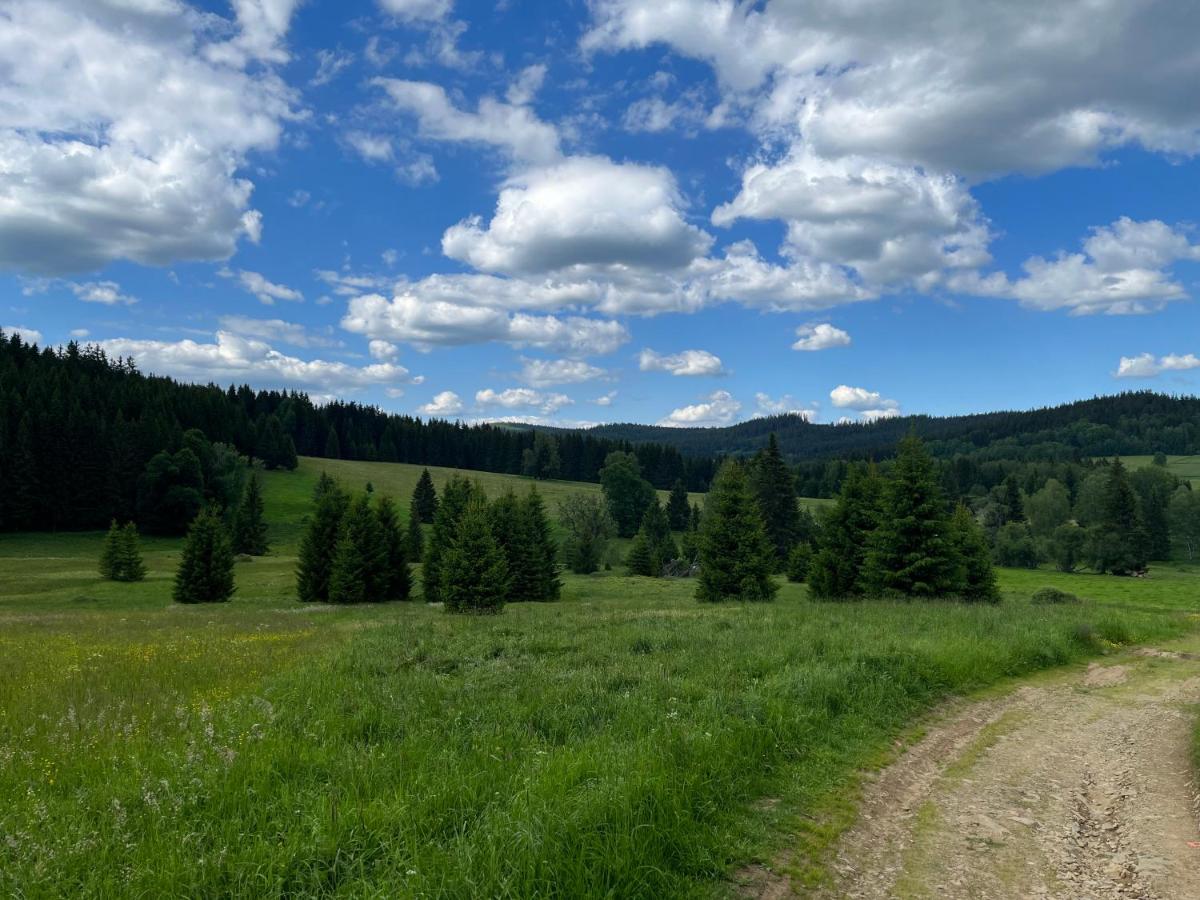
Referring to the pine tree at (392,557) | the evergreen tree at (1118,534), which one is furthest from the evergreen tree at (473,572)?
the evergreen tree at (1118,534)

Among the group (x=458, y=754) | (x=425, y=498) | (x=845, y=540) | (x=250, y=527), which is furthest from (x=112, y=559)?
(x=458, y=754)

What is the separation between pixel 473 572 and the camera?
34.0 m

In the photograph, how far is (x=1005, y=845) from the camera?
6.20m

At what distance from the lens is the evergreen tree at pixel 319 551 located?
4338 centimetres

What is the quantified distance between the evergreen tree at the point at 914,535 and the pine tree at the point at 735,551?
6590 mm

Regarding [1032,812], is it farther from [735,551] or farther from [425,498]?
[425,498]

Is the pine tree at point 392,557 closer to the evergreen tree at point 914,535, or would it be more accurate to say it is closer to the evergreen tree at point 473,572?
the evergreen tree at point 473,572

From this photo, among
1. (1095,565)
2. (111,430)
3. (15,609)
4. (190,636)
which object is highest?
(111,430)

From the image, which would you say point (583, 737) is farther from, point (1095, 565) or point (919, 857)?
point (1095, 565)

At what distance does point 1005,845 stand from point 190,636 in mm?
19737

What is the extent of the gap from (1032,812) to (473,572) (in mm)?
29371

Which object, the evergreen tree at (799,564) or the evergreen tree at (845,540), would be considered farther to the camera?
the evergreen tree at (799,564)

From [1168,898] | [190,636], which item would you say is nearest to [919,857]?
[1168,898]

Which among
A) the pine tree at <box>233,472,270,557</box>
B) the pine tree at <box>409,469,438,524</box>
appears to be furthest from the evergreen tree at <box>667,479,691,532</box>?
the pine tree at <box>233,472,270,557</box>
